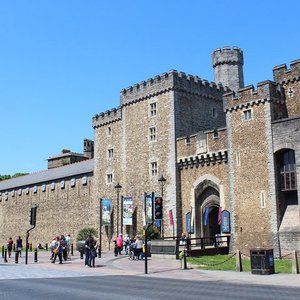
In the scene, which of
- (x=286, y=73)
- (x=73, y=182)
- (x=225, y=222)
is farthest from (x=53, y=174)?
(x=286, y=73)

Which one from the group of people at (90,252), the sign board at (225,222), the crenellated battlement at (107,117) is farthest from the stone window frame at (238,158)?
the crenellated battlement at (107,117)

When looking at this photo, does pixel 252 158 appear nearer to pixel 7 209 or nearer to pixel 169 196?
pixel 169 196

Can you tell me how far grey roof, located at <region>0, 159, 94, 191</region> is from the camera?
162 feet

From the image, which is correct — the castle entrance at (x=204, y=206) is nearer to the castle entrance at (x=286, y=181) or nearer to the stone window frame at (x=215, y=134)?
the stone window frame at (x=215, y=134)

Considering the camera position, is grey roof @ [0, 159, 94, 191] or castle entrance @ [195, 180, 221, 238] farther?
grey roof @ [0, 159, 94, 191]

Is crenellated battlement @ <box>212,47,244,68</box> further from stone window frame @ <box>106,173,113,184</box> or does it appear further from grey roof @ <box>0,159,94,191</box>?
grey roof @ <box>0,159,94,191</box>

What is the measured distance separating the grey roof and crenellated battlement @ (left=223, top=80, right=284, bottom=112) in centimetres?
1939

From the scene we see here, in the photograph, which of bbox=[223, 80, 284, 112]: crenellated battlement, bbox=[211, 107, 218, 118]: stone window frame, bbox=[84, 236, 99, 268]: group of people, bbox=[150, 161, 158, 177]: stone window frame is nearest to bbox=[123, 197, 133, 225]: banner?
bbox=[150, 161, 158, 177]: stone window frame

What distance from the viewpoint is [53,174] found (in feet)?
180

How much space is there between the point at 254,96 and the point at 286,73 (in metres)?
4.12

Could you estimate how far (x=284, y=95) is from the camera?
1254 inches

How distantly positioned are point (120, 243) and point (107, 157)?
12787 millimetres

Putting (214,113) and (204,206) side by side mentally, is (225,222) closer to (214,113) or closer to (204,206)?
(204,206)

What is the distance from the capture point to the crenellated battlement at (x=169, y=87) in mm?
37844
